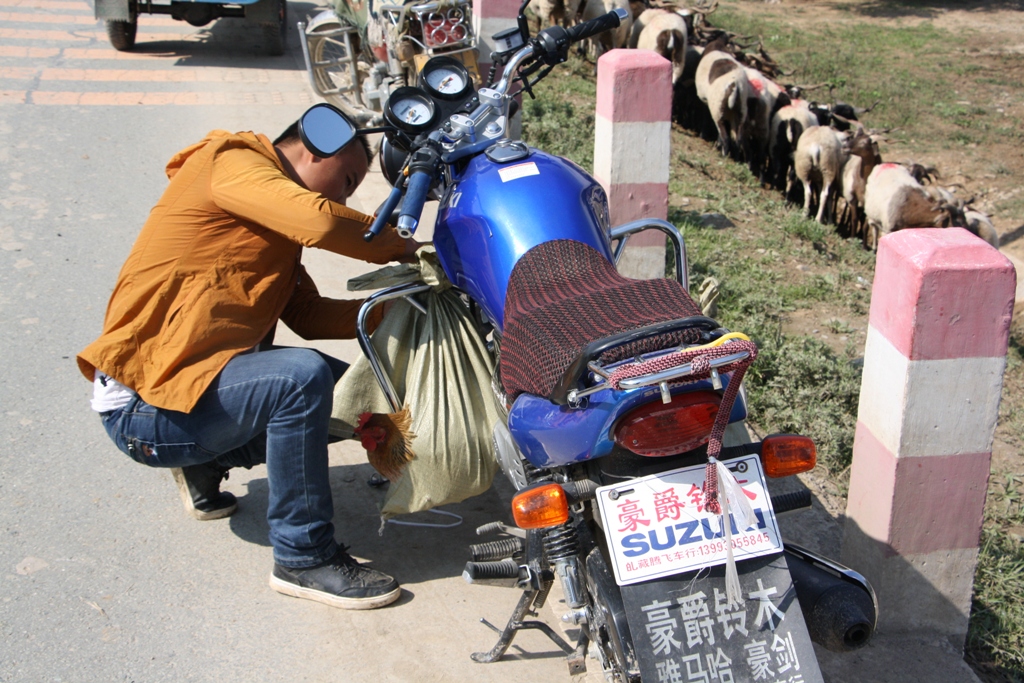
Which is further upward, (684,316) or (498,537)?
(684,316)

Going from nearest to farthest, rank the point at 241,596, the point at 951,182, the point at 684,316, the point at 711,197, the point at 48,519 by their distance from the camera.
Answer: the point at 684,316 → the point at 241,596 → the point at 48,519 → the point at 711,197 → the point at 951,182

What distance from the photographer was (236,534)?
333 cm

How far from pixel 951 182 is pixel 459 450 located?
8371 mm

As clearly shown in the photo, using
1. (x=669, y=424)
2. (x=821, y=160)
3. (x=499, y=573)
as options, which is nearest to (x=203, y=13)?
Result: (x=821, y=160)

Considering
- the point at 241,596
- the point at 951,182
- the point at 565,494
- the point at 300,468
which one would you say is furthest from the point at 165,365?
the point at 951,182

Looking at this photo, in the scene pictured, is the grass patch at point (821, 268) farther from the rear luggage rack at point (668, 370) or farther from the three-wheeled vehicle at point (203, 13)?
the three-wheeled vehicle at point (203, 13)

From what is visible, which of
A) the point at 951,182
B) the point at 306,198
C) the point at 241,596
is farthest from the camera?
the point at 951,182

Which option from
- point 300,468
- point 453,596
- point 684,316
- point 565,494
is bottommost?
point 453,596

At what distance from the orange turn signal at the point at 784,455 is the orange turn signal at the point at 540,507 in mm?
473

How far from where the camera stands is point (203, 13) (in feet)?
33.4

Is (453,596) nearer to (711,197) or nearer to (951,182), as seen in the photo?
(711,197)

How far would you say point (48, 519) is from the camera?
3.32 meters

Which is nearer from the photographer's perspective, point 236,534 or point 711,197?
point 236,534

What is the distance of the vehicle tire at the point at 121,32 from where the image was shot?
998 cm
